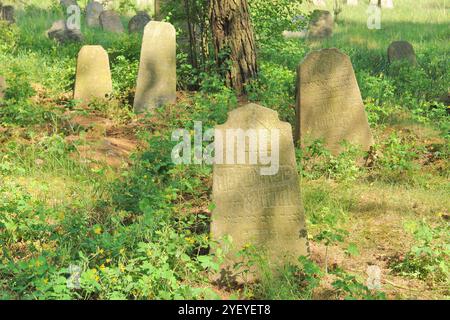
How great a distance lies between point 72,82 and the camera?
12.1 m

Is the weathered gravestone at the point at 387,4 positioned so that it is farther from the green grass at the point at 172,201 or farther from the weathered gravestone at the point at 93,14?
the green grass at the point at 172,201

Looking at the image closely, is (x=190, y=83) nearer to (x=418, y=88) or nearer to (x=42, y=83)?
(x=42, y=83)

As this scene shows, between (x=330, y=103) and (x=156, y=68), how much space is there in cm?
346

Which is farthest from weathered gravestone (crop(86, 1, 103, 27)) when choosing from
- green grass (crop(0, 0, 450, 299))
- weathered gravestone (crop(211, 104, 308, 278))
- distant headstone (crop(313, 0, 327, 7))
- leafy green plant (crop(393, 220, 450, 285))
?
leafy green plant (crop(393, 220, 450, 285))

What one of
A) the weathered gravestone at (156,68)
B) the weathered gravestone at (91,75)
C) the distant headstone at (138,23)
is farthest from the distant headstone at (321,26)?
the weathered gravestone at (156,68)

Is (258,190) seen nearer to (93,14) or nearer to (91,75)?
(91,75)

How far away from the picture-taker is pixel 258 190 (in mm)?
5613

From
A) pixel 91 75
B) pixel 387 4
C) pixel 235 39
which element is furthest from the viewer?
pixel 387 4

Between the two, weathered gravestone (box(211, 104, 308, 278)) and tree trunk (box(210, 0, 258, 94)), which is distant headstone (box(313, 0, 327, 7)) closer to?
tree trunk (box(210, 0, 258, 94))

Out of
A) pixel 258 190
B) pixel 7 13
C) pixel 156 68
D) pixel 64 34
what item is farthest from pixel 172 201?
Answer: pixel 7 13

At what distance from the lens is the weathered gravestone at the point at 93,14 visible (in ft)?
74.1

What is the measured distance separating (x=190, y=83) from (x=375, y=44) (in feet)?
25.9

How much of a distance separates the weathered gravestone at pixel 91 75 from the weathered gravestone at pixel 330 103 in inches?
164
